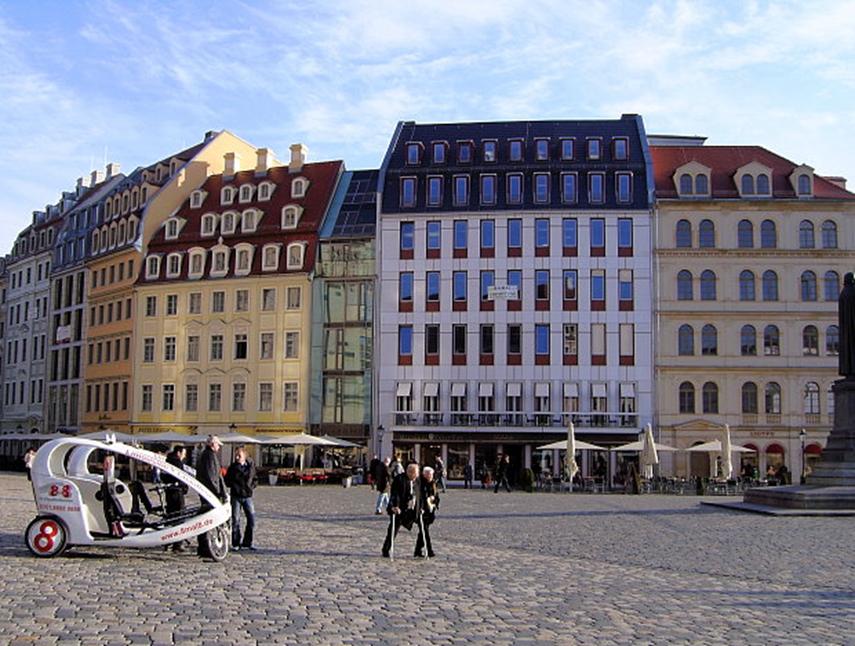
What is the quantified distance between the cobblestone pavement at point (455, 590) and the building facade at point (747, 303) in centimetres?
3525

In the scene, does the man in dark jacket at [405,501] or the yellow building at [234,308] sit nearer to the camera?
the man in dark jacket at [405,501]

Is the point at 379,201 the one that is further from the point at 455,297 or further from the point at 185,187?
the point at 185,187

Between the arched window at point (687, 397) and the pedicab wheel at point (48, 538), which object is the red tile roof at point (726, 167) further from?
the pedicab wheel at point (48, 538)

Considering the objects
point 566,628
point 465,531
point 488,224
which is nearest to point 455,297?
point 488,224

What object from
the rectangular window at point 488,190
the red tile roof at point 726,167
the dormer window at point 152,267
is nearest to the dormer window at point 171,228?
the dormer window at point 152,267

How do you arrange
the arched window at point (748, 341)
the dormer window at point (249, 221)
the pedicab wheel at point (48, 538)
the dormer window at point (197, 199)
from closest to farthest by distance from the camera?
the pedicab wheel at point (48, 538), the arched window at point (748, 341), the dormer window at point (249, 221), the dormer window at point (197, 199)

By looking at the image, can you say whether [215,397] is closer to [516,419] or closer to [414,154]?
[516,419]

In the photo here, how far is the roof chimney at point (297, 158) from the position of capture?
217 feet

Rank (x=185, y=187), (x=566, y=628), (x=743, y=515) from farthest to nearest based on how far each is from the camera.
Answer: (x=185, y=187), (x=743, y=515), (x=566, y=628)

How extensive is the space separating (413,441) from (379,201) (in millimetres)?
13116

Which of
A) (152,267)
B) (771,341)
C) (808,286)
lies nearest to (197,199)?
(152,267)

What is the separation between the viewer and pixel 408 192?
60.4 meters

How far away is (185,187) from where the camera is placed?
6819 centimetres

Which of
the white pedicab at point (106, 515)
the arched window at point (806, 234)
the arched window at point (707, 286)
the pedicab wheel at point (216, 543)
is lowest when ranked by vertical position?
the pedicab wheel at point (216, 543)
